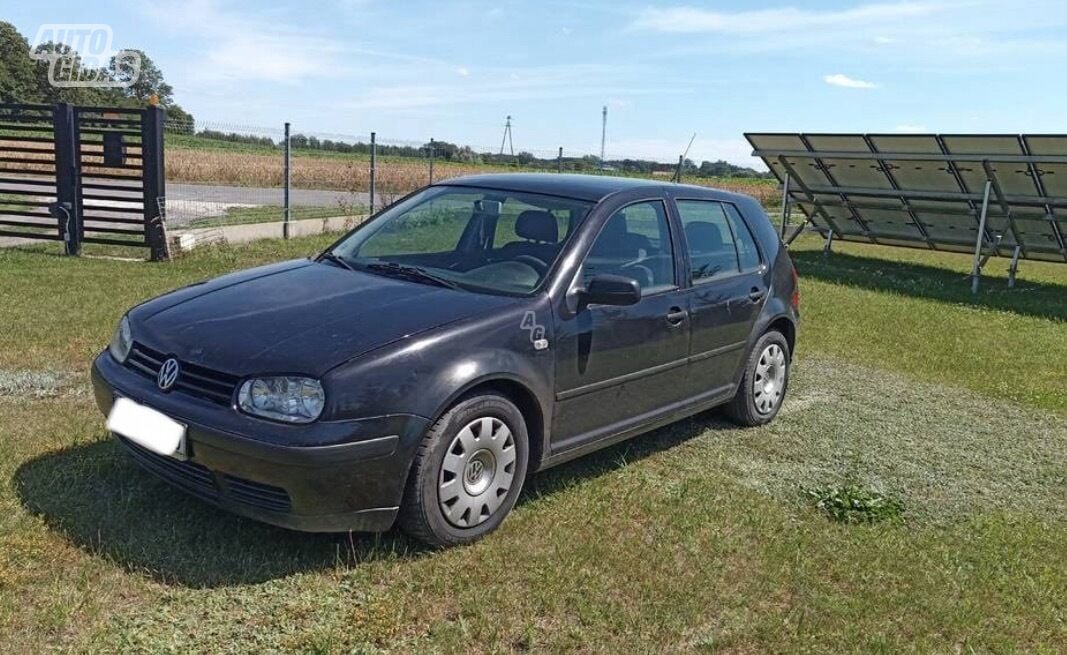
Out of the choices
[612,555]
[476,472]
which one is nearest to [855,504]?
[612,555]

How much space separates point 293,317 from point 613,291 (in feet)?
4.65

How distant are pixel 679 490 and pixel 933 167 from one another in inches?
444

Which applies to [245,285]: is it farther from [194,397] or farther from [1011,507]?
[1011,507]

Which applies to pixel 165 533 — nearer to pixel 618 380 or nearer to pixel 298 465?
pixel 298 465

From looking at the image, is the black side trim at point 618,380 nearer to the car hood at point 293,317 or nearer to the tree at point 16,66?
the car hood at point 293,317

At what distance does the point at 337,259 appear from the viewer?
456 cm

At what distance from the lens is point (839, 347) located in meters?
8.48

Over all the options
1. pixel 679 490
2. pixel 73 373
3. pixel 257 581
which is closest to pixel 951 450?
pixel 679 490

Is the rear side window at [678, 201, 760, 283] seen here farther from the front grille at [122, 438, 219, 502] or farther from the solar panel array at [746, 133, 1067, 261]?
the solar panel array at [746, 133, 1067, 261]

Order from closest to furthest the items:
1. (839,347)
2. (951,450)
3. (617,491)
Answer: (617,491) → (951,450) → (839,347)

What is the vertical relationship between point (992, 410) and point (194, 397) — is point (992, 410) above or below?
below

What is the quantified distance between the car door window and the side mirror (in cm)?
99

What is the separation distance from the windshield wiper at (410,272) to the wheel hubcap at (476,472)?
760mm

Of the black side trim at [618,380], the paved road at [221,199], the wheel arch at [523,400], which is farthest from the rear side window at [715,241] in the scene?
the paved road at [221,199]
